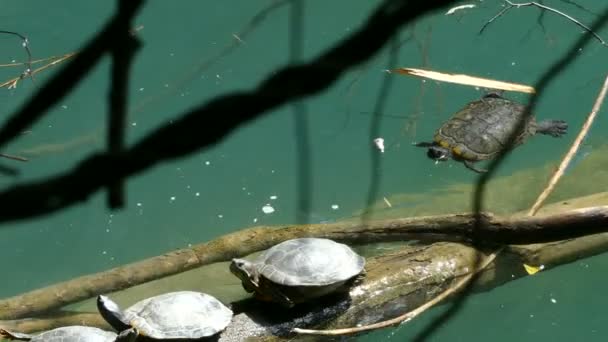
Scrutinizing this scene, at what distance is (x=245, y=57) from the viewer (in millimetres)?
5738

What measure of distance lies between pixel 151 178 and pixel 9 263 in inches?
36.8

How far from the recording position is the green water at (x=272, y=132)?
4.23 metres

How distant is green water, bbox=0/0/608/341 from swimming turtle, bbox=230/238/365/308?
63 centimetres

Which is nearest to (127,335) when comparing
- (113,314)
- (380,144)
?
(113,314)

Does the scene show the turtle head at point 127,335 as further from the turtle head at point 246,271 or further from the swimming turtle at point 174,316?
the turtle head at point 246,271

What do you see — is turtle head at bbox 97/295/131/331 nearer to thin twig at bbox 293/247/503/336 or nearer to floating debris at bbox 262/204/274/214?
thin twig at bbox 293/247/503/336

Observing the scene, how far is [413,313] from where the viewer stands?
11.3 ft

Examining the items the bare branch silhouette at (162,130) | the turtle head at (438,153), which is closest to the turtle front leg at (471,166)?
the turtle head at (438,153)

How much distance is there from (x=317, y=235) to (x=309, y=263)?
0.56 metres

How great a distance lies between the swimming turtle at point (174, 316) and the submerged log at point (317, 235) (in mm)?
540

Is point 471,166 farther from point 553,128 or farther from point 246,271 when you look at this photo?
point 246,271

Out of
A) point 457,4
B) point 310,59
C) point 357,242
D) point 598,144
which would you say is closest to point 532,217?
point 357,242

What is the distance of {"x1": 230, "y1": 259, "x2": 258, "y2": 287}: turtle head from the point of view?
3.37 metres

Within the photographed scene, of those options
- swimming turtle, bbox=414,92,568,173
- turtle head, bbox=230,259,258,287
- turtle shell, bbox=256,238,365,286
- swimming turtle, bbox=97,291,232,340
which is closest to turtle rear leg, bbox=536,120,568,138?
swimming turtle, bbox=414,92,568,173
